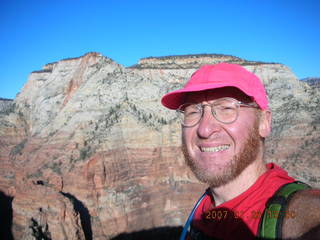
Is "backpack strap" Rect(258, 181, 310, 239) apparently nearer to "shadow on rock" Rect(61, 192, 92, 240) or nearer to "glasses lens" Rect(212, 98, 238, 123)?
"glasses lens" Rect(212, 98, 238, 123)

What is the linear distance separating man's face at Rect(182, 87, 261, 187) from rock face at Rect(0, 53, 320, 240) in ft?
42.8

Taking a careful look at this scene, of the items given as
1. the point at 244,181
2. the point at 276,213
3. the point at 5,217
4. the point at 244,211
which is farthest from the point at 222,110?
the point at 5,217

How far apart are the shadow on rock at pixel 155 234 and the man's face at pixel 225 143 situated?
56.2 ft

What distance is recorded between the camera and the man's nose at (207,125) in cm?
226

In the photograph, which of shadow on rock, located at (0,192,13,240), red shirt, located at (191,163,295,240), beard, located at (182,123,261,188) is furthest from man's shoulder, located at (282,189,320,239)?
shadow on rock, located at (0,192,13,240)

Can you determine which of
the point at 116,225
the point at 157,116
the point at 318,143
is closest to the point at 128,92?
the point at 157,116

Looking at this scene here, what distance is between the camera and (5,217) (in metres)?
18.8

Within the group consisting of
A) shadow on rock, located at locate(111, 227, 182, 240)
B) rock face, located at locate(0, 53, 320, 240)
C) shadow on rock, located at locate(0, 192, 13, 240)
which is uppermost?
rock face, located at locate(0, 53, 320, 240)

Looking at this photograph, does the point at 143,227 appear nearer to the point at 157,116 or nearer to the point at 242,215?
the point at 157,116

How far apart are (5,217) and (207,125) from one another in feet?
69.8

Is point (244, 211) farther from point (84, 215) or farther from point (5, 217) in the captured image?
point (5, 217)

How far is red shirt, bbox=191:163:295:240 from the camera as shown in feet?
6.23

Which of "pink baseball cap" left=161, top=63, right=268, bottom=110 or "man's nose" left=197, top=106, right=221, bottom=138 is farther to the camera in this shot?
"man's nose" left=197, top=106, right=221, bottom=138

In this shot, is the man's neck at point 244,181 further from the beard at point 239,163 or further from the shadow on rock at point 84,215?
Result: the shadow on rock at point 84,215
